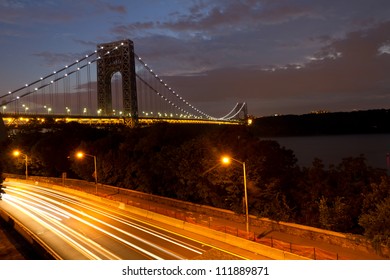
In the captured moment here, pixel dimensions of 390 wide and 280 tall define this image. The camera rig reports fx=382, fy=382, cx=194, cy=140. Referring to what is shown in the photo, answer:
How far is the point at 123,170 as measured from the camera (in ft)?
115

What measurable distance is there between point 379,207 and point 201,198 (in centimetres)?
1417

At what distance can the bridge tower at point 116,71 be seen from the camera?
70688 millimetres

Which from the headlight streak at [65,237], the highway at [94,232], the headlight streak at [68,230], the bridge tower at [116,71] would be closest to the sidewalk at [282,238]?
the highway at [94,232]

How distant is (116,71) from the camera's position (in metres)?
75.4

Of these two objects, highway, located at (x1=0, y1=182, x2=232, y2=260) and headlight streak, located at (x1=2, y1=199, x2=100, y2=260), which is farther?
highway, located at (x1=0, y1=182, x2=232, y2=260)

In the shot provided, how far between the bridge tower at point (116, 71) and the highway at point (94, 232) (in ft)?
138

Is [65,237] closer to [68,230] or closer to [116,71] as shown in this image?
[68,230]

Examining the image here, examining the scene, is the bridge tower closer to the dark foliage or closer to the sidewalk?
the dark foliage

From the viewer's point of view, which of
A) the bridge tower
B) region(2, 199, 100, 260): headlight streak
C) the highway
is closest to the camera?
region(2, 199, 100, 260): headlight streak

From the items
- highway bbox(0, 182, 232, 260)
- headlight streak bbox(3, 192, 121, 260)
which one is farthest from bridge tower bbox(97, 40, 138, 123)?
highway bbox(0, 182, 232, 260)

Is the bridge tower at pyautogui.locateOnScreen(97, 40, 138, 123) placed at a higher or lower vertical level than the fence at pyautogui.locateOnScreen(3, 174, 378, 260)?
higher

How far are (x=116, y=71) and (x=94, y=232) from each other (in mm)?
59971

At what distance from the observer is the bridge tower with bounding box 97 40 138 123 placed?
232 feet

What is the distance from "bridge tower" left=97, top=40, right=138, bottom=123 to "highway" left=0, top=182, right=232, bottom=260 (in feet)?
138
